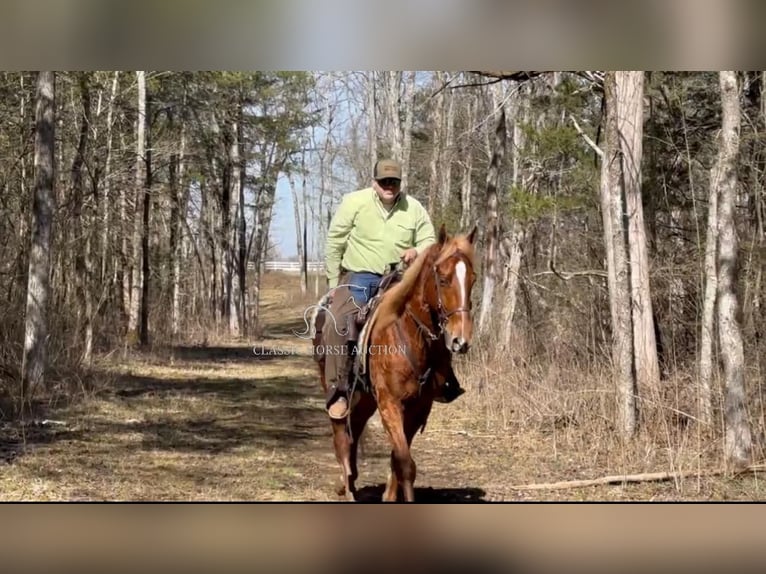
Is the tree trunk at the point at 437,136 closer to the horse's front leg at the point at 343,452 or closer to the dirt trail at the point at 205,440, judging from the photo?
the dirt trail at the point at 205,440

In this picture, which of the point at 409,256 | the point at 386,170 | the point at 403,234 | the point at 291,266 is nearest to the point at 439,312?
the point at 409,256

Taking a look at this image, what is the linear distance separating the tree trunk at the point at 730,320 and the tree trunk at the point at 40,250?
4.11 m

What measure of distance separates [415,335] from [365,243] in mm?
706

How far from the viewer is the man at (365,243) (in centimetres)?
490

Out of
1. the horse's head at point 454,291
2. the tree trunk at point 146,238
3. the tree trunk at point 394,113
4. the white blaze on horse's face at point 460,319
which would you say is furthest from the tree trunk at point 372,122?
the tree trunk at point 146,238

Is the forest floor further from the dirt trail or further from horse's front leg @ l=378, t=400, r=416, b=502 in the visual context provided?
Answer: horse's front leg @ l=378, t=400, r=416, b=502

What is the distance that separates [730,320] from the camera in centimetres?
525

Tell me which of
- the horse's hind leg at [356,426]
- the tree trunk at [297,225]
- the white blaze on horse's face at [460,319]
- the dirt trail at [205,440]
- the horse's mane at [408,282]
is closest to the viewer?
the white blaze on horse's face at [460,319]

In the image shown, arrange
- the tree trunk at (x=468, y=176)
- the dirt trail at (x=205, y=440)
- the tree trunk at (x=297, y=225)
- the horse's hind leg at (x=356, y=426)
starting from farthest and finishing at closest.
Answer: the tree trunk at (x=468, y=176) → the tree trunk at (x=297, y=225) → the dirt trail at (x=205, y=440) → the horse's hind leg at (x=356, y=426)

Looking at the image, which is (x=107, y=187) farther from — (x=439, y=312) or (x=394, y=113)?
(x=439, y=312)

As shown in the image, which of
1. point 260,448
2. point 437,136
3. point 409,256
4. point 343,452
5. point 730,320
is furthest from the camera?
point 437,136

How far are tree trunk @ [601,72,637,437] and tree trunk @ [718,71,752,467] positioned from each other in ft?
1.80

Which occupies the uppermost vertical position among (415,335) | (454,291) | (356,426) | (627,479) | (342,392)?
(454,291)
